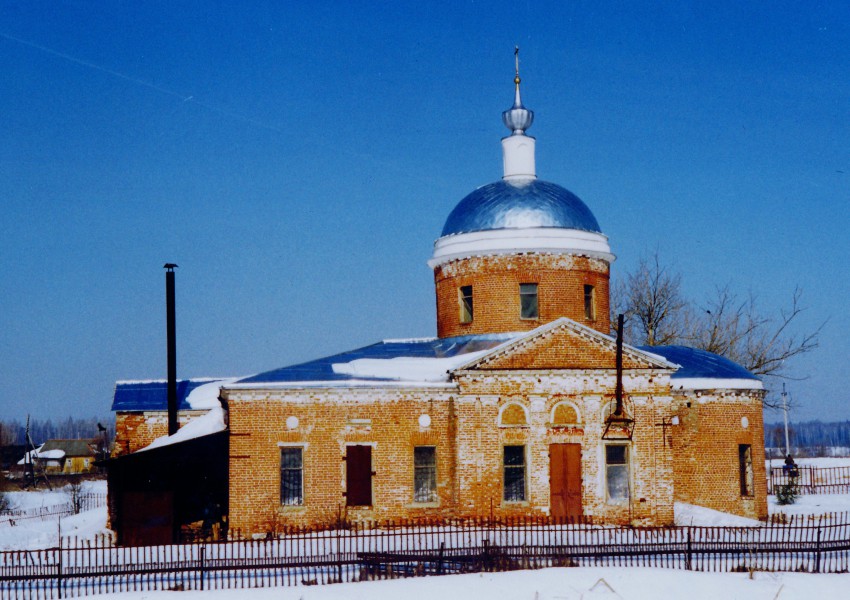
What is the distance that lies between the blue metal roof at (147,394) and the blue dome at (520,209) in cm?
959

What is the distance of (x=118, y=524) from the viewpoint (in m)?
25.4

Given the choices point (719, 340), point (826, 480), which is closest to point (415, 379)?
point (719, 340)

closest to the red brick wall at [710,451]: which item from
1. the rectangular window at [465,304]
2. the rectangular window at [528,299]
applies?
the rectangular window at [528,299]

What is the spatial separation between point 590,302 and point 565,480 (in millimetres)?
6488

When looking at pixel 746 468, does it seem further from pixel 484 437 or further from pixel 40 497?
pixel 40 497

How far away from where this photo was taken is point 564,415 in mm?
25922

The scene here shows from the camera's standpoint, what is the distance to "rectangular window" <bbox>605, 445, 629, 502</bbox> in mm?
25844

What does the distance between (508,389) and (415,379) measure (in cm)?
251

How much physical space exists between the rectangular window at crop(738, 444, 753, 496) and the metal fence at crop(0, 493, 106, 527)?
945 inches

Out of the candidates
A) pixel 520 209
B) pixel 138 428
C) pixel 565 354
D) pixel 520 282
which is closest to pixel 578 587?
pixel 565 354

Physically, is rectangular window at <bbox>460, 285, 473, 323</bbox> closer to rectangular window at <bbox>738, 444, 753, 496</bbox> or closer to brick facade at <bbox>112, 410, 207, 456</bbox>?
rectangular window at <bbox>738, 444, 753, 496</bbox>

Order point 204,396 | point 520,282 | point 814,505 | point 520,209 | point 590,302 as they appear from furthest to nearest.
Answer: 1. point 814,505
2. point 204,396
3. point 590,302
4. point 520,209
5. point 520,282

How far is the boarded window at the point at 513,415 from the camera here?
25844 millimetres

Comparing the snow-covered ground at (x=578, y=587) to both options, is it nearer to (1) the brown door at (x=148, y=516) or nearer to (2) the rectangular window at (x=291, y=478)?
(1) the brown door at (x=148, y=516)
